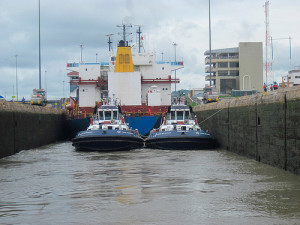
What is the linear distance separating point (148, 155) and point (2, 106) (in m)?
7.32

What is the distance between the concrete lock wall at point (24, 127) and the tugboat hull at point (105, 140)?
3065mm

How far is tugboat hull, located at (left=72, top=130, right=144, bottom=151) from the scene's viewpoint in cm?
2592

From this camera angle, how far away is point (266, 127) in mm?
18047

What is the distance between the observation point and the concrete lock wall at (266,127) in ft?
48.6

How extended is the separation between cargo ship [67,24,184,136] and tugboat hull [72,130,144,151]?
34.3 feet

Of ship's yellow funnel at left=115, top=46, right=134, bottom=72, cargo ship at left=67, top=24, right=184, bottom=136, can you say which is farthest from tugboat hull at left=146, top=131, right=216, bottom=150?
ship's yellow funnel at left=115, top=46, right=134, bottom=72

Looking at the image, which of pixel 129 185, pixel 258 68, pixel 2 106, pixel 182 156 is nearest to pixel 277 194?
pixel 129 185

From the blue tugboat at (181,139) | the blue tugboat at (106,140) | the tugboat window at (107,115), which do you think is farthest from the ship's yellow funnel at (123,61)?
the blue tugboat at (106,140)

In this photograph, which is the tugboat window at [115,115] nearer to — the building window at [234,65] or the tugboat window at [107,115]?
the tugboat window at [107,115]

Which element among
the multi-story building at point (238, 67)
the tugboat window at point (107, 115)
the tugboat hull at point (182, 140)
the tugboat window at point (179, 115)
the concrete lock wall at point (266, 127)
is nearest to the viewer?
the concrete lock wall at point (266, 127)

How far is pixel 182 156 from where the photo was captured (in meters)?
23.0

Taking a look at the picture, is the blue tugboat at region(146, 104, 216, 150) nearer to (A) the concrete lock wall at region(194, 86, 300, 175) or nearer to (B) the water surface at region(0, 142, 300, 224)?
(A) the concrete lock wall at region(194, 86, 300, 175)

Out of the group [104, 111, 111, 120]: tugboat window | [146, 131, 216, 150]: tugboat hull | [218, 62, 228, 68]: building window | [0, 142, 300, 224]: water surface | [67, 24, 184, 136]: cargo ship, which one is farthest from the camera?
[218, 62, 228, 68]: building window

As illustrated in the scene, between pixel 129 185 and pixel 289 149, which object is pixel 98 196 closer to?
pixel 129 185
